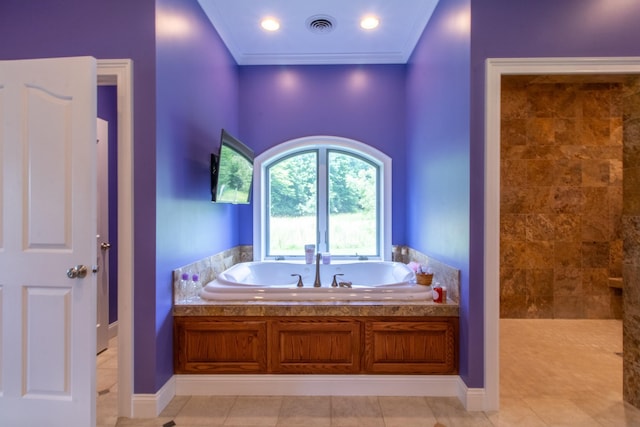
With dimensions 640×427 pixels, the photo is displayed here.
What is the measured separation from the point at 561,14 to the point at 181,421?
10.8 feet

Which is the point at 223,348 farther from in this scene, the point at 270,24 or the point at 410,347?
the point at 270,24

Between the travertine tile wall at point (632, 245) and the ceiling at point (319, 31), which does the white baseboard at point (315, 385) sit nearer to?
→ the travertine tile wall at point (632, 245)

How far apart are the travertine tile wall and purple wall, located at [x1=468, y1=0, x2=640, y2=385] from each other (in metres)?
0.46

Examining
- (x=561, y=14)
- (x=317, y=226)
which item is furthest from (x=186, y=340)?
(x=561, y=14)

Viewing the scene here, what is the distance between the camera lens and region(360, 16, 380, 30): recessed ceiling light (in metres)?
2.83

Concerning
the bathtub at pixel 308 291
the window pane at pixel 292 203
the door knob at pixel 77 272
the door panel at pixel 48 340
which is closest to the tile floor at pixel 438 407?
the door panel at pixel 48 340

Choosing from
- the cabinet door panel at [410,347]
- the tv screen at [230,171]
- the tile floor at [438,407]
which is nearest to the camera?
the tile floor at [438,407]

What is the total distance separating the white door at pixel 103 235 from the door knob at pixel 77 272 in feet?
4.72

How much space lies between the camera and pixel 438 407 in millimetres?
2084

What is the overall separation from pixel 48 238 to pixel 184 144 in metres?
1.00

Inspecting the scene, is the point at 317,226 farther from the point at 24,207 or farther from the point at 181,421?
the point at 24,207

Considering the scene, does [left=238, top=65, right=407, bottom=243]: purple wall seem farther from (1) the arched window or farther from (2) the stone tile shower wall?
(2) the stone tile shower wall

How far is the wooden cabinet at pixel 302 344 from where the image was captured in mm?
2223

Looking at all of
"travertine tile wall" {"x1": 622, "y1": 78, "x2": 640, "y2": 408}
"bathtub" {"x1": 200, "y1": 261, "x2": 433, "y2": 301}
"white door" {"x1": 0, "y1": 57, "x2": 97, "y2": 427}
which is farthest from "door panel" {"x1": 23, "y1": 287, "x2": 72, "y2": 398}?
"travertine tile wall" {"x1": 622, "y1": 78, "x2": 640, "y2": 408}
